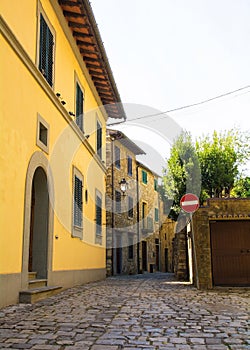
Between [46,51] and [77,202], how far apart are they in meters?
4.55

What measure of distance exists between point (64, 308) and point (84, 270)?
6.18 metres

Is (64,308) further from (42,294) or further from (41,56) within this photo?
(41,56)

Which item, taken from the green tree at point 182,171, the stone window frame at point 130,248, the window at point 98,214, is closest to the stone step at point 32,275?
the window at point 98,214

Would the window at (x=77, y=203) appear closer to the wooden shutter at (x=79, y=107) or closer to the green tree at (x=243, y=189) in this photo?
the wooden shutter at (x=79, y=107)

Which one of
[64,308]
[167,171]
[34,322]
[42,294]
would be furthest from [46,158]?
[167,171]

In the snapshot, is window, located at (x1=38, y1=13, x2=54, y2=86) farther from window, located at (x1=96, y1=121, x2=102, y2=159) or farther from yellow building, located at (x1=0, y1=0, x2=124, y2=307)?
window, located at (x1=96, y1=121, x2=102, y2=159)

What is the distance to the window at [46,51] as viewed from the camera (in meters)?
8.85

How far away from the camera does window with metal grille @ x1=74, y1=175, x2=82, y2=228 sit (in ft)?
38.0

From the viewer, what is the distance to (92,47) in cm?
1186

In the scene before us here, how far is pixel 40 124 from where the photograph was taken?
8758mm

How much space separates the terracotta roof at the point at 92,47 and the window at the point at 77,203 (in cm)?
368

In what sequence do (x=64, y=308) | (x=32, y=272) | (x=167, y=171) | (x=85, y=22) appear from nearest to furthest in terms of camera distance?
(x=64, y=308) < (x=32, y=272) < (x=85, y=22) < (x=167, y=171)

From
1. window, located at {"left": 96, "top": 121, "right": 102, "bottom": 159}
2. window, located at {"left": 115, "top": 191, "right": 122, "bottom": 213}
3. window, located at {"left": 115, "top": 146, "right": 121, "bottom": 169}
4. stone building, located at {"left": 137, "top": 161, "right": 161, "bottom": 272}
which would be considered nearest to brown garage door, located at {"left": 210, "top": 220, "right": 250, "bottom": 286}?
window, located at {"left": 96, "top": 121, "right": 102, "bottom": 159}

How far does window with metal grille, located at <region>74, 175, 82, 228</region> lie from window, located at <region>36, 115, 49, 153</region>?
8.92 ft
